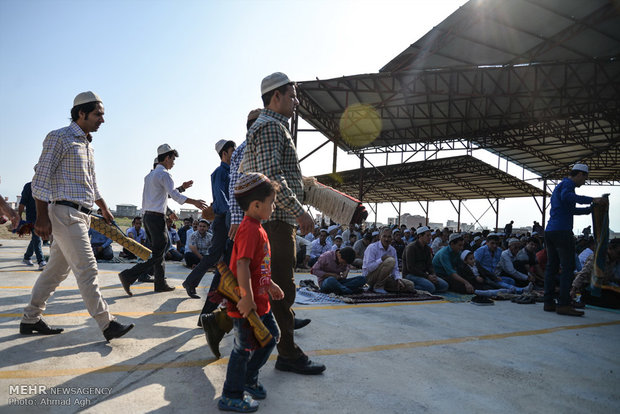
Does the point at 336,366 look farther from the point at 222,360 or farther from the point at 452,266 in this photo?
the point at 452,266

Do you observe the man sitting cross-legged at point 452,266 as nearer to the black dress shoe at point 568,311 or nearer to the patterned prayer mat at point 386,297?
the patterned prayer mat at point 386,297

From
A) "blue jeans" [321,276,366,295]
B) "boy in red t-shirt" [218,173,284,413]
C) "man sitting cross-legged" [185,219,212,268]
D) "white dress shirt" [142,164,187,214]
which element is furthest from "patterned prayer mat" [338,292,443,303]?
"man sitting cross-legged" [185,219,212,268]

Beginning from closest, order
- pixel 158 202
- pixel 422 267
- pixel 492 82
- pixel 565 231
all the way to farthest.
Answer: pixel 158 202 → pixel 565 231 → pixel 422 267 → pixel 492 82

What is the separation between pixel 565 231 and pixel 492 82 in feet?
27.9

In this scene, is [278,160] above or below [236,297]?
above

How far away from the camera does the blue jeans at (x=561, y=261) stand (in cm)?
535

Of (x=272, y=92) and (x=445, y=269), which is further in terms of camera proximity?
(x=445, y=269)

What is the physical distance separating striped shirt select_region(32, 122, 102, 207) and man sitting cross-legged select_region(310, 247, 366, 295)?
13.3ft

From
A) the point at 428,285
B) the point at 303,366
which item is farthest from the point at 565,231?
the point at 303,366

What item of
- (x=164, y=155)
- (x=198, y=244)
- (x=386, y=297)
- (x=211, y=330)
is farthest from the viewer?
(x=198, y=244)

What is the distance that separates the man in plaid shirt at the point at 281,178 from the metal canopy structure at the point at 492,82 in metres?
8.33

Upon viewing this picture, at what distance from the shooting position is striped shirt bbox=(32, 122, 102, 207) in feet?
9.29

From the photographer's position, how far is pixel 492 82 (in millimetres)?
12250

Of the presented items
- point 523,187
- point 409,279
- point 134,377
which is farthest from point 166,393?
point 523,187
